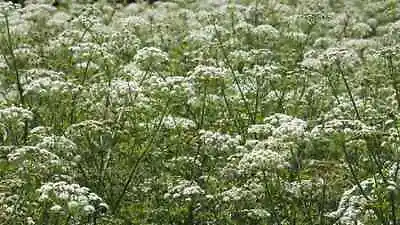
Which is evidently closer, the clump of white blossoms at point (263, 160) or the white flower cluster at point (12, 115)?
the clump of white blossoms at point (263, 160)

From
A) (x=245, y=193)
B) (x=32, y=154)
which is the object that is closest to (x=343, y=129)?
(x=245, y=193)

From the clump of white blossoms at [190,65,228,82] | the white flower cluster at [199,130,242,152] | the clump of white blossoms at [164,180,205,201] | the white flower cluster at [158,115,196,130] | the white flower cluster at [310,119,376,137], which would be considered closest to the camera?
the white flower cluster at [310,119,376,137]

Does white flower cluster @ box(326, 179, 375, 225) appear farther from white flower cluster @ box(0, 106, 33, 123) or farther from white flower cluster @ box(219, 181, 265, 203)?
white flower cluster @ box(0, 106, 33, 123)

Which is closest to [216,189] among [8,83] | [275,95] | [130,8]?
[275,95]

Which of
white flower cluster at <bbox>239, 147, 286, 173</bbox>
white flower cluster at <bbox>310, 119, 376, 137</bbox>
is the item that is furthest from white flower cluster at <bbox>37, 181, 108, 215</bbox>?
white flower cluster at <bbox>310, 119, 376, 137</bbox>

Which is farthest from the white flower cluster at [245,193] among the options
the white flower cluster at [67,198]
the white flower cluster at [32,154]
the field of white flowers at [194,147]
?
the white flower cluster at [32,154]

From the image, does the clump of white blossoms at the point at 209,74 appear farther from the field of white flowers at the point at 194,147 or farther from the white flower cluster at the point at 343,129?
the white flower cluster at the point at 343,129

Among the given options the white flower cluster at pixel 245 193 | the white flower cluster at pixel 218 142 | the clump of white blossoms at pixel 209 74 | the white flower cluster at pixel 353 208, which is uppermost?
the clump of white blossoms at pixel 209 74

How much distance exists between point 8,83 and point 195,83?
4.11m

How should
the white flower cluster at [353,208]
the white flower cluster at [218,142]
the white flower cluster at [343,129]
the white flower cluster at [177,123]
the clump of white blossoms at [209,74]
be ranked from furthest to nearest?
the white flower cluster at [177,123] → the clump of white blossoms at [209,74] → the white flower cluster at [218,142] → the white flower cluster at [343,129] → the white flower cluster at [353,208]

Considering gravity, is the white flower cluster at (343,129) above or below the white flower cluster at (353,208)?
above

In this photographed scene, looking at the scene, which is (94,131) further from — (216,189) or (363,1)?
(363,1)

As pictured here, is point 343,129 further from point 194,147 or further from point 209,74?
point 194,147

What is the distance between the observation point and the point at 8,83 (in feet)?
39.4
